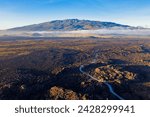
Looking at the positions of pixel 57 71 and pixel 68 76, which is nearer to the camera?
pixel 68 76

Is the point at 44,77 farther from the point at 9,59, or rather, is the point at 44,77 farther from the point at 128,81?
the point at 9,59

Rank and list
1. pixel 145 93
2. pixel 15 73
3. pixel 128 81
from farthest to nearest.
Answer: pixel 15 73 < pixel 128 81 < pixel 145 93

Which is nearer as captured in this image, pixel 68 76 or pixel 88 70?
pixel 68 76

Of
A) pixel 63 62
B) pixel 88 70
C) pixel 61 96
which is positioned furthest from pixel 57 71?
pixel 61 96

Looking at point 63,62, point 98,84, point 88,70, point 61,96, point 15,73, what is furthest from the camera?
point 63,62

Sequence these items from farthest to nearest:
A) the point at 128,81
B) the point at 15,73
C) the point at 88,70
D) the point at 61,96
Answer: the point at 88,70
the point at 15,73
the point at 128,81
the point at 61,96

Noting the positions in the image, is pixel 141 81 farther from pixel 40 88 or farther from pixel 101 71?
pixel 40 88

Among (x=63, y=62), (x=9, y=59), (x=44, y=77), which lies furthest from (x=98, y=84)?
(x=9, y=59)

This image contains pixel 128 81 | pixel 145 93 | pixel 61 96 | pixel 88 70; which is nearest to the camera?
pixel 61 96

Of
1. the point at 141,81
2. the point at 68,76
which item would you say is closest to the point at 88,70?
the point at 68,76
